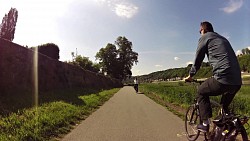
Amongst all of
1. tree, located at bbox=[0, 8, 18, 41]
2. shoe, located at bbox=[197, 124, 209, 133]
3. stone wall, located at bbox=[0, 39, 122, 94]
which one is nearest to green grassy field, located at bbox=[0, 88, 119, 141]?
stone wall, located at bbox=[0, 39, 122, 94]

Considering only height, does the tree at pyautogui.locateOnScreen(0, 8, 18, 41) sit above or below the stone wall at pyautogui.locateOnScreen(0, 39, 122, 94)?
above

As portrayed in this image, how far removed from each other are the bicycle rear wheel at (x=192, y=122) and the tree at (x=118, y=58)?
85242 mm

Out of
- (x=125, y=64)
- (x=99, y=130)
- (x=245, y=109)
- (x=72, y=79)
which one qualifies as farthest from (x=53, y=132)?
(x=125, y=64)

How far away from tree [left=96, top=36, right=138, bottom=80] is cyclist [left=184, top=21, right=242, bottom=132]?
86.4 m

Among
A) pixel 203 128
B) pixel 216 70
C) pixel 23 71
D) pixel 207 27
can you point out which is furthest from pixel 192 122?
pixel 23 71

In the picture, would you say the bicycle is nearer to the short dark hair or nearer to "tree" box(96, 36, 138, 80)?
the short dark hair

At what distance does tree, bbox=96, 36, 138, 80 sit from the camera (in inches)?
3637

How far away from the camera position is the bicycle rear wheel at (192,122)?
623 cm

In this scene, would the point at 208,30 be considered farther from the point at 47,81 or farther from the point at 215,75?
the point at 47,81

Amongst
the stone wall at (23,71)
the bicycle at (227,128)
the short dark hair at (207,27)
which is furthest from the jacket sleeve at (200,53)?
the stone wall at (23,71)

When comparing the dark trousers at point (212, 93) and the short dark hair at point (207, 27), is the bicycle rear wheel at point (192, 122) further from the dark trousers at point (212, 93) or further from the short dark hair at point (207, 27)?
the short dark hair at point (207, 27)

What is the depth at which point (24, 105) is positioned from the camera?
10562 millimetres

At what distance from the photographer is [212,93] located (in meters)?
5.27

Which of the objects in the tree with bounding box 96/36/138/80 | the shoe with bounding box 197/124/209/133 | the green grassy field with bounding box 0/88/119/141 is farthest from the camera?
the tree with bounding box 96/36/138/80
